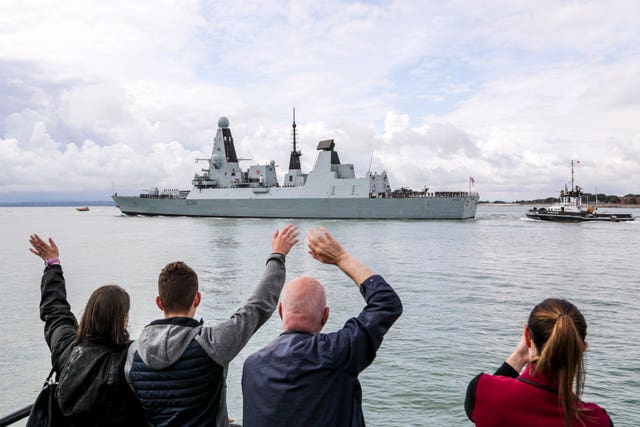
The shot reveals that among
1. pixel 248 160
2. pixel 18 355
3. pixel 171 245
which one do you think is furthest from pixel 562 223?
pixel 18 355

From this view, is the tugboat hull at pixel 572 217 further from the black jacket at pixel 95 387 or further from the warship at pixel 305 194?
the black jacket at pixel 95 387

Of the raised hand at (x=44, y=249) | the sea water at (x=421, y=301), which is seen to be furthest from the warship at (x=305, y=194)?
the raised hand at (x=44, y=249)

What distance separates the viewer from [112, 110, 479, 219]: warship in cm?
4331

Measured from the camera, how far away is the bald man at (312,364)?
5.41 feet

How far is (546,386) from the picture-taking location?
159 centimetres

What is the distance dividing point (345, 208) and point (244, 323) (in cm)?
4203

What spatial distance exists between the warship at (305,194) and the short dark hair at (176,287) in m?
41.0

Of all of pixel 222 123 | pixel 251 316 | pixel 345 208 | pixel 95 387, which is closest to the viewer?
pixel 95 387

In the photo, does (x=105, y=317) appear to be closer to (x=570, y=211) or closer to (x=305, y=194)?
(x=305, y=194)

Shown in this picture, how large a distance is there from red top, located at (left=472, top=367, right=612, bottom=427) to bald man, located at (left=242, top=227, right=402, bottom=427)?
0.42 m

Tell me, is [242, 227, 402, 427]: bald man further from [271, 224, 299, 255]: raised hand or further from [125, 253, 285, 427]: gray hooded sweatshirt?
[271, 224, 299, 255]: raised hand

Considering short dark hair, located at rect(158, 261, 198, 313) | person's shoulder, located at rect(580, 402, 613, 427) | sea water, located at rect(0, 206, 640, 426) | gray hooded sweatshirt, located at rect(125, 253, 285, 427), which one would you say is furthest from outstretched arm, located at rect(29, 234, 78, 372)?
sea water, located at rect(0, 206, 640, 426)

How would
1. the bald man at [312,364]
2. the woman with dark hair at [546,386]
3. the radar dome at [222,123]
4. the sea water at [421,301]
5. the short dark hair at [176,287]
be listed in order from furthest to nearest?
the radar dome at [222,123]
the sea water at [421,301]
the short dark hair at [176,287]
the bald man at [312,364]
the woman with dark hair at [546,386]

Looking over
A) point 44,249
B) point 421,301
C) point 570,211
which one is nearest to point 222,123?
point 570,211
